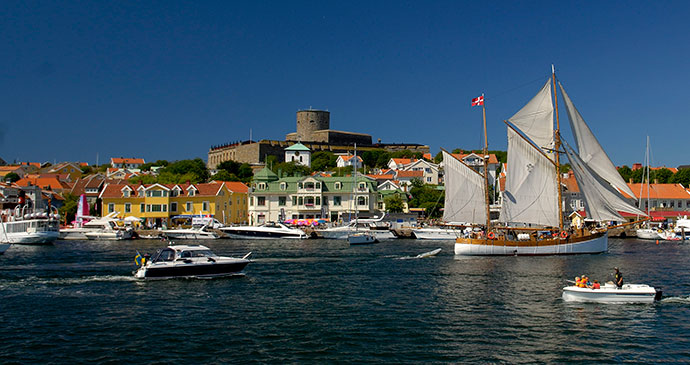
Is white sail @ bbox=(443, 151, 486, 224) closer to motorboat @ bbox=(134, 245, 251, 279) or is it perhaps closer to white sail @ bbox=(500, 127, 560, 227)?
white sail @ bbox=(500, 127, 560, 227)

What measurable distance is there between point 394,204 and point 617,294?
6826 cm

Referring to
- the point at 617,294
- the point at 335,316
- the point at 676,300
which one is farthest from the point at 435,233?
the point at 335,316

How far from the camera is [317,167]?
16162 centimetres

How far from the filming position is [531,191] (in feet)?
199

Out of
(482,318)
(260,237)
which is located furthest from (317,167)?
(482,318)

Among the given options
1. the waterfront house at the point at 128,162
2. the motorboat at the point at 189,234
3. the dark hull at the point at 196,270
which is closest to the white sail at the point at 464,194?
the motorboat at the point at 189,234

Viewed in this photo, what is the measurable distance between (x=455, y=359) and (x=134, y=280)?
77.0ft

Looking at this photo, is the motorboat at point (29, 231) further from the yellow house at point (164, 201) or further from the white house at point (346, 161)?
the white house at point (346, 161)

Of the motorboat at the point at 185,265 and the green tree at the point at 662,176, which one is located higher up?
the green tree at the point at 662,176

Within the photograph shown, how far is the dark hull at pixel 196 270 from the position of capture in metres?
37.5

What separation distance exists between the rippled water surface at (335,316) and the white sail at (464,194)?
16531 millimetres

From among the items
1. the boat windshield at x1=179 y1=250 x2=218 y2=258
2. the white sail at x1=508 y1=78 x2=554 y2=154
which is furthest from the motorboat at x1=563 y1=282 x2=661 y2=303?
the white sail at x1=508 y1=78 x2=554 y2=154

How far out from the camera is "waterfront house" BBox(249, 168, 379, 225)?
95.9m

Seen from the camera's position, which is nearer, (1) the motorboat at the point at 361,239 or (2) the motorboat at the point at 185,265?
(2) the motorboat at the point at 185,265
